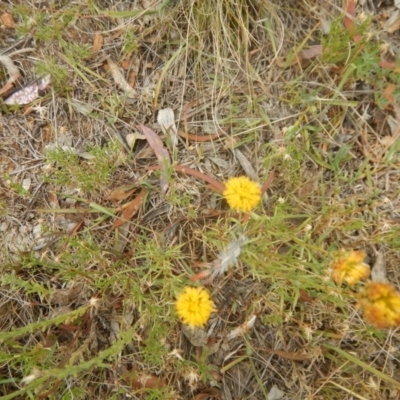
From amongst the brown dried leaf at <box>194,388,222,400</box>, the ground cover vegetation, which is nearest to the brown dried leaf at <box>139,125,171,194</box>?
the ground cover vegetation

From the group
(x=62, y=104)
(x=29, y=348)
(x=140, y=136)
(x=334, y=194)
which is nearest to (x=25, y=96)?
(x=62, y=104)

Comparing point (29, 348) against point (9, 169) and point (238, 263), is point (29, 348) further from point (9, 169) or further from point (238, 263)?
point (238, 263)

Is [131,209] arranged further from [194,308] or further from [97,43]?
[97,43]

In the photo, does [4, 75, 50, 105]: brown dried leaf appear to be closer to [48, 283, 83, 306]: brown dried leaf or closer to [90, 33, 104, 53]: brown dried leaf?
[90, 33, 104, 53]: brown dried leaf

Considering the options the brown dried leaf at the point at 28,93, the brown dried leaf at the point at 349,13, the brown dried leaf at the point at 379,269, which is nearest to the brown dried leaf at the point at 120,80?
Result: the brown dried leaf at the point at 28,93

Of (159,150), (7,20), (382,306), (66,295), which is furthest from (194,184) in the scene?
(7,20)

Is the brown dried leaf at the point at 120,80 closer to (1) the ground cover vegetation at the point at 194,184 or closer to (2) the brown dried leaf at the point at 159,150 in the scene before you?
(1) the ground cover vegetation at the point at 194,184
